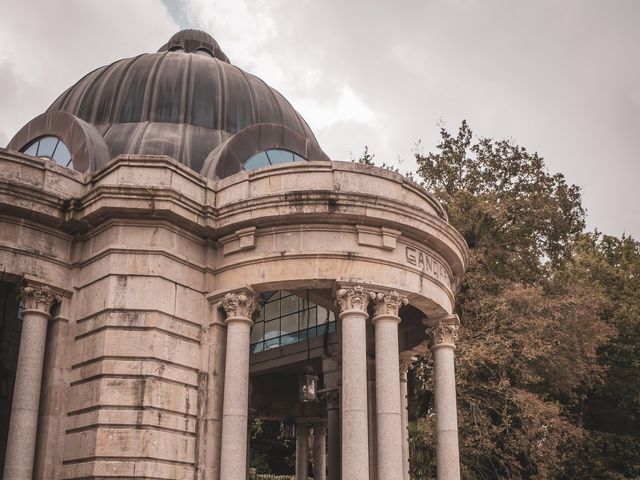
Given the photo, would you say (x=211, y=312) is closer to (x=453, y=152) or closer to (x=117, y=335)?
(x=117, y=335)

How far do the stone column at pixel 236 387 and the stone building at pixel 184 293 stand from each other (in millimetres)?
31

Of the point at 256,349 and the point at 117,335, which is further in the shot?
the point at 256,349

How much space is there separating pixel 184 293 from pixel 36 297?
3350mm

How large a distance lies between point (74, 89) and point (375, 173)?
12.2m

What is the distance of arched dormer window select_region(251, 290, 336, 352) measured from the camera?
26438mm

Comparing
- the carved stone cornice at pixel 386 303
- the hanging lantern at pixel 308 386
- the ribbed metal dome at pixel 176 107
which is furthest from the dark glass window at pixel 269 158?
the hanging lantern at pixel 308 386

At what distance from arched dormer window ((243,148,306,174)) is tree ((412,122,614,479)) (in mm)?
10107

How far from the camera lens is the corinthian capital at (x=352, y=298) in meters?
17.3

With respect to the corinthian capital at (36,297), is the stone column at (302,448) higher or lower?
lower

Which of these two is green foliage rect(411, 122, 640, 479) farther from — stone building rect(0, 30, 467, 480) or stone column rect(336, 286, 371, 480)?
stone column rect(336, 286, 371, 480)

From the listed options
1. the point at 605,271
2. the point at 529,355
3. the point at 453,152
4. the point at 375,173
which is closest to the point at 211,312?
the point at 375,173

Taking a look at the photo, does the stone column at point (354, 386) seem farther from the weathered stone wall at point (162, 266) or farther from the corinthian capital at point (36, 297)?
the corinthian capital at point (36, 297)

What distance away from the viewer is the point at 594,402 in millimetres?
35375

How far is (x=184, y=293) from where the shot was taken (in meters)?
17.3
